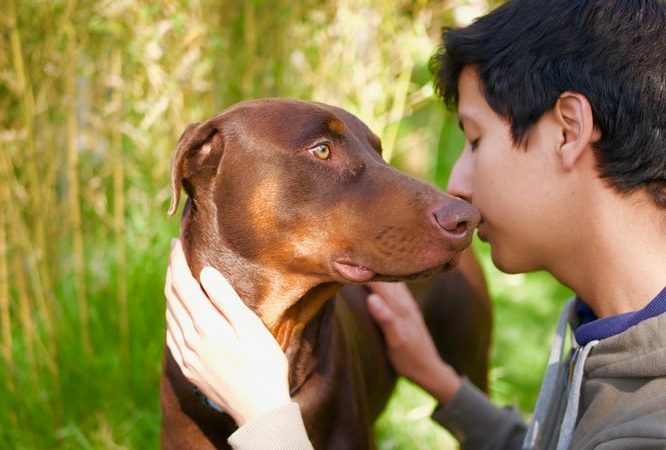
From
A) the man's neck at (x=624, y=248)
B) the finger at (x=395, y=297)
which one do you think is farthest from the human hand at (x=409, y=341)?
the man's neck at (x=624, y=248)

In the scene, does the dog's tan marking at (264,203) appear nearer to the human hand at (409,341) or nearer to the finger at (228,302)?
the finger at (228,302)

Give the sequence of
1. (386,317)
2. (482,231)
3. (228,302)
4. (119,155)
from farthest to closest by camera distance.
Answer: (119,155) → (386,317) → (482,231) → (228,302)

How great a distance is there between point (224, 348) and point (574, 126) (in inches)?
43.1

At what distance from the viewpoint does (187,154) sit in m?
2.56

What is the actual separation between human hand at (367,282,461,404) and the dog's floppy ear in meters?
1.00

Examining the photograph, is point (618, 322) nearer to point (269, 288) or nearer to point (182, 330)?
point (269, 288)

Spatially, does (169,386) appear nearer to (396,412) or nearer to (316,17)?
(396,412)

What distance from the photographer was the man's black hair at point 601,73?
235 cm

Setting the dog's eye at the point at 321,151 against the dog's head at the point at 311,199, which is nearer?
the dog's head at the point at 311,199

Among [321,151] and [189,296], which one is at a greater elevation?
[321,151]

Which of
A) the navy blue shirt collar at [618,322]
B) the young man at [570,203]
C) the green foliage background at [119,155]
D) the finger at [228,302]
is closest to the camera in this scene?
the navy blue shirt collar at [618,322]

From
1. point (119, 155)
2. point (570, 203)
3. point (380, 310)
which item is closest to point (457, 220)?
point (570, 203)

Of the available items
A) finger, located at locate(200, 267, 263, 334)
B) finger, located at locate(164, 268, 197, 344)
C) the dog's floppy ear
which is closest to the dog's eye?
the dog's floppy ear

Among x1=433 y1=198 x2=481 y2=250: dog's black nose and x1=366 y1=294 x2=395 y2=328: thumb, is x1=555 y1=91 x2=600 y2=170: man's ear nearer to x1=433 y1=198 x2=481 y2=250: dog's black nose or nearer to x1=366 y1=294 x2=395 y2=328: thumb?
x1=433 y1=198 x2=481 y2=250: dog's black nose
